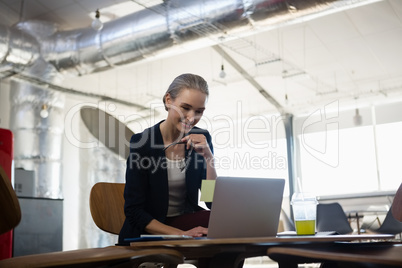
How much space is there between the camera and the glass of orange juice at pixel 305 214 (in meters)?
1.45

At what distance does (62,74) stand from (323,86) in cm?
480

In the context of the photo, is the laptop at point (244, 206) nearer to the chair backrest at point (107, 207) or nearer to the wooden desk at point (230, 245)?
the wooden desk at point (230, 245)

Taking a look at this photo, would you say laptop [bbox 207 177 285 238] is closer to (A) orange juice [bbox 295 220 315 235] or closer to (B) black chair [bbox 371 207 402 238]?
(A) orange juice [bbox 295 220 315 235]

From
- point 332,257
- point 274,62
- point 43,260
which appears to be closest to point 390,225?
point 274,62

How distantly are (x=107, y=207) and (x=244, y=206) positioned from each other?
2.59 ft

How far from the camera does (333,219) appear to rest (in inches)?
200

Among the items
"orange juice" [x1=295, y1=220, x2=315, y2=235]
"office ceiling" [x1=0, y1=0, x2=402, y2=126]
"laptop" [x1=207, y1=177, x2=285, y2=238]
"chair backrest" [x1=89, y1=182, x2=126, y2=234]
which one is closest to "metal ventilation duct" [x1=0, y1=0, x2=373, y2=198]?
"office ceiling" [x1=0, y1=0, x2=402, y2=126]

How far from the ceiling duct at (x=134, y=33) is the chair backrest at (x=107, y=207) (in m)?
3.41

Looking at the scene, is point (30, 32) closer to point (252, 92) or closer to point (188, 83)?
point (252, 92)

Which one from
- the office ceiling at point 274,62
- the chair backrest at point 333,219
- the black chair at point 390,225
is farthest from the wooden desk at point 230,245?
the office ceiling at point 274,62

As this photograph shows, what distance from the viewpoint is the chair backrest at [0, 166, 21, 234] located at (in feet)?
3.27

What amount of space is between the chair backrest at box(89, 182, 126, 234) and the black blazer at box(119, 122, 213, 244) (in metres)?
0.18

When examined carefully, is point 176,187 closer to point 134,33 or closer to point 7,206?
point 7,206

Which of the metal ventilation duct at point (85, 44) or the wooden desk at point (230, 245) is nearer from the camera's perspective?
the wooden desk at point (230, 245)
